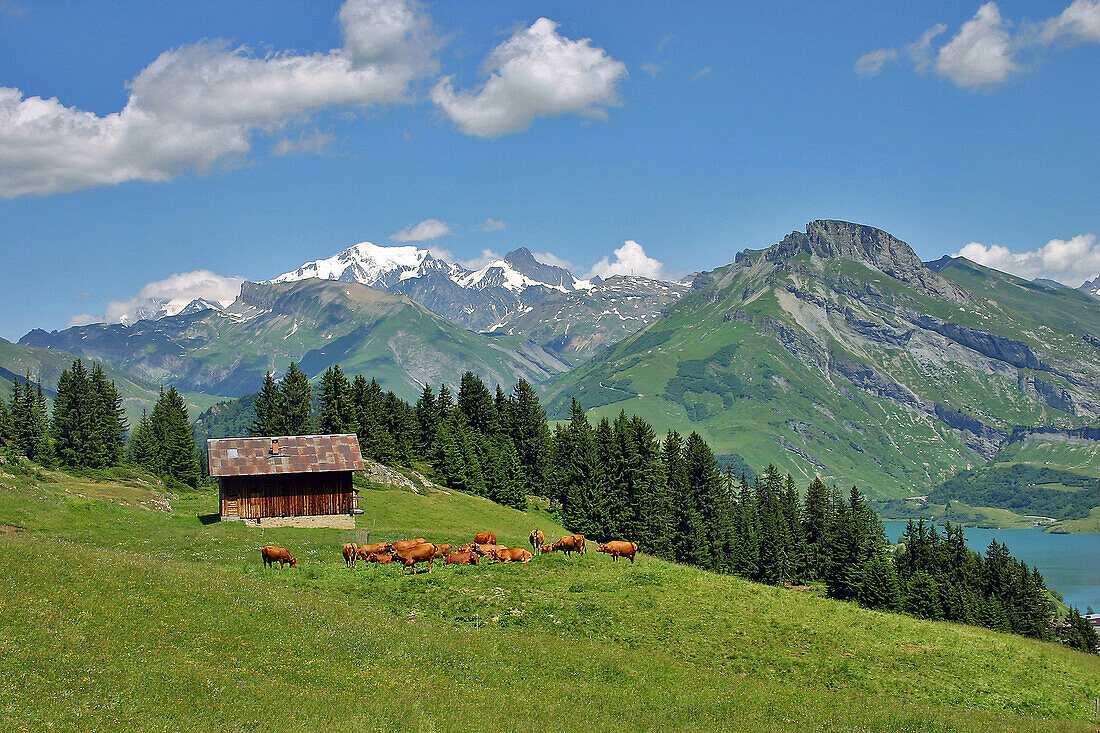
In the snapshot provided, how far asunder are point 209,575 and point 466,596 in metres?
11.6

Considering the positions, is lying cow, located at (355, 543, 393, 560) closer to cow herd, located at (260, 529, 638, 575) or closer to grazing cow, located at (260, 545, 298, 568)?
cow herd, located at (260, 529, 638, 575)

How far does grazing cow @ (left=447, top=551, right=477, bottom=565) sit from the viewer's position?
143ft

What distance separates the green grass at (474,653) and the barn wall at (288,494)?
18675 millimetres

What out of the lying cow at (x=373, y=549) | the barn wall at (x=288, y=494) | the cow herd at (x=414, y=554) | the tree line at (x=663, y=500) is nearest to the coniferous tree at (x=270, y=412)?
the tree line at (x=663, y=500)

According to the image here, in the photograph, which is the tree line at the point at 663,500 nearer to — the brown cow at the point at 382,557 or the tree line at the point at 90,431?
the tree line at the point at 90,431

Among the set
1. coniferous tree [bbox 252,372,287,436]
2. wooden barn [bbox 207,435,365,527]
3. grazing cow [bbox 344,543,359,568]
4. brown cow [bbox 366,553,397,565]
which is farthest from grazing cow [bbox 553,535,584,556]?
coniferous tree [bbox 252,372,287,436]

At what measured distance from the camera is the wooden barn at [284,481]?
6450 cm

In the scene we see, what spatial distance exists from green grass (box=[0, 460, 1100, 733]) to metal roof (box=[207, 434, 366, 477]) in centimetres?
1843

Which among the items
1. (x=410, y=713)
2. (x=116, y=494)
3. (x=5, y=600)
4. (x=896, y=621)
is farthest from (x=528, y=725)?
(x=116, y=494)

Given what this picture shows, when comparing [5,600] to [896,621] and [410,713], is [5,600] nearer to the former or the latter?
[410,713]

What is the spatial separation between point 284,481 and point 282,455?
2411mm

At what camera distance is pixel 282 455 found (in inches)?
2630

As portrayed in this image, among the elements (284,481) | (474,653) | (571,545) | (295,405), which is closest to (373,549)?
(571,545)

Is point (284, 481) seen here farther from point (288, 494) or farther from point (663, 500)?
point (663, 500)
